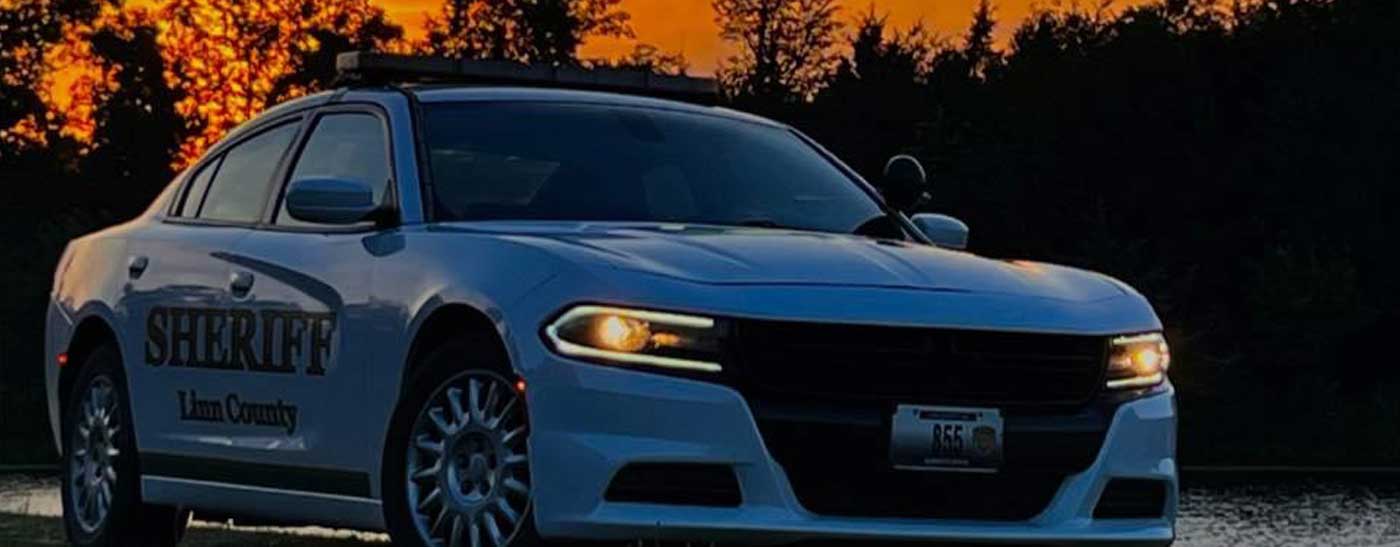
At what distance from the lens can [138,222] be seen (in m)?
10.1

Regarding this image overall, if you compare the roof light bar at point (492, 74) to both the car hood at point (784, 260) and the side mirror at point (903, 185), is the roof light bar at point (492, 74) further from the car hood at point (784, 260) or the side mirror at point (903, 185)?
the car hood at point (784, 260)

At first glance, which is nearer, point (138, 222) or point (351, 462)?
point (351, 462)

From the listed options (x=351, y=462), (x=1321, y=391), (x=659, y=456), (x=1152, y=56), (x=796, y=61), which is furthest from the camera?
(x=796, y=61)

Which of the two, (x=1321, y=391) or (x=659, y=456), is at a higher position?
(x=659, y=456)

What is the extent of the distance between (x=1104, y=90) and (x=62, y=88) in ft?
107

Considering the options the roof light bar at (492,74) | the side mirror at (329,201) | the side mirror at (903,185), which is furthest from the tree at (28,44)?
the side mirror at (329,201)

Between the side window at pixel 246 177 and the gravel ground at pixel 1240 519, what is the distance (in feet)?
5.44

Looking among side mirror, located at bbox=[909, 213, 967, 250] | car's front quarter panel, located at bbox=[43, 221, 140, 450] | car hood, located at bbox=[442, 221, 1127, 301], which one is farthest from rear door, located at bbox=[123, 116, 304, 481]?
side mirror, located at bbox=[909, 213, 967, 250]

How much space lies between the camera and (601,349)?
7.06 metres

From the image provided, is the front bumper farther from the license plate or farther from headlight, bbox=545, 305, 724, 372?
the license plate

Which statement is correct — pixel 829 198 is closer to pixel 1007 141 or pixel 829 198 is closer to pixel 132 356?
pixel 132 356

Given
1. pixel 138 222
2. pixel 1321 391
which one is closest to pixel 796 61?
pixel 1321 391

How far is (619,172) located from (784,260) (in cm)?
133

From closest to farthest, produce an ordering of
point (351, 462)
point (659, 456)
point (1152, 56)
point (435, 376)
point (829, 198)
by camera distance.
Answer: point (659, 456) < point (435, 376) < point (351, 462) < point (829, 198) < point (1152, 56)
